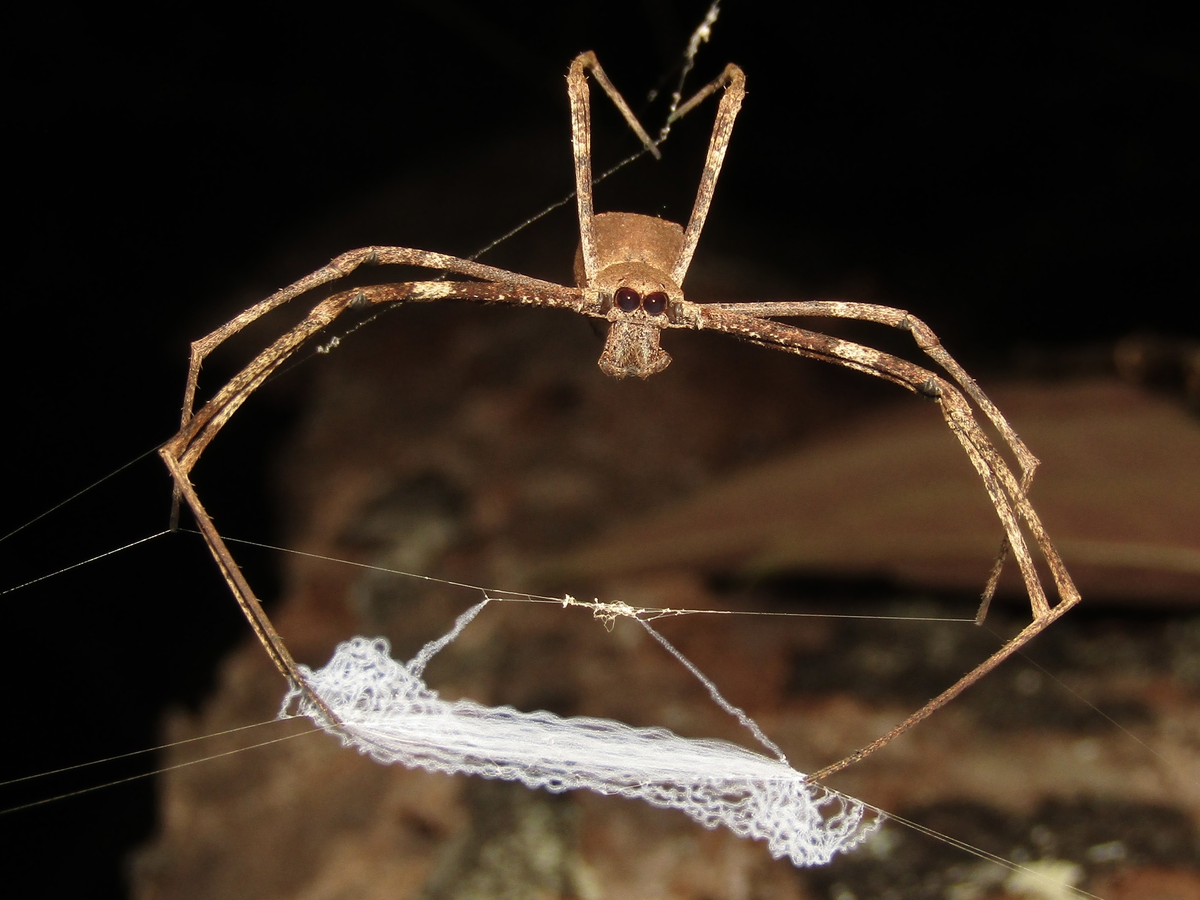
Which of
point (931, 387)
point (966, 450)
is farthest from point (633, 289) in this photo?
point (966, 450)

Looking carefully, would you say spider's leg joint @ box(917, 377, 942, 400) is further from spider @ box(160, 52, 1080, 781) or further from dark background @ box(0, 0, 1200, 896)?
dark background @ box(0, 0, 1200, 896)

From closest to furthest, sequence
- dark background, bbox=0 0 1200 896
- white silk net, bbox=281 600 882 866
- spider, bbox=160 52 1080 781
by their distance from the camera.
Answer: spider, bbox=160 52 1080 781 < white silk net, bbox=281 600 882 866 < dark background, bbox=0 0 1200 896

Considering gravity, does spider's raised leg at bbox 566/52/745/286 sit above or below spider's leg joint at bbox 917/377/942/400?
above

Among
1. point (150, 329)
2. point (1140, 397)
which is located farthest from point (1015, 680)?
point (150, 329)

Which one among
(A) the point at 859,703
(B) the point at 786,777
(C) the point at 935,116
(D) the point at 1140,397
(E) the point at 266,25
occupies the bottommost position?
(B) the point at 786,777

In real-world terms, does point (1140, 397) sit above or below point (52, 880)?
above

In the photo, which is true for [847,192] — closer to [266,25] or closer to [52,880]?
[266,25]

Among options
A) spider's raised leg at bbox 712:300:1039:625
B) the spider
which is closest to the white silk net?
the spider
